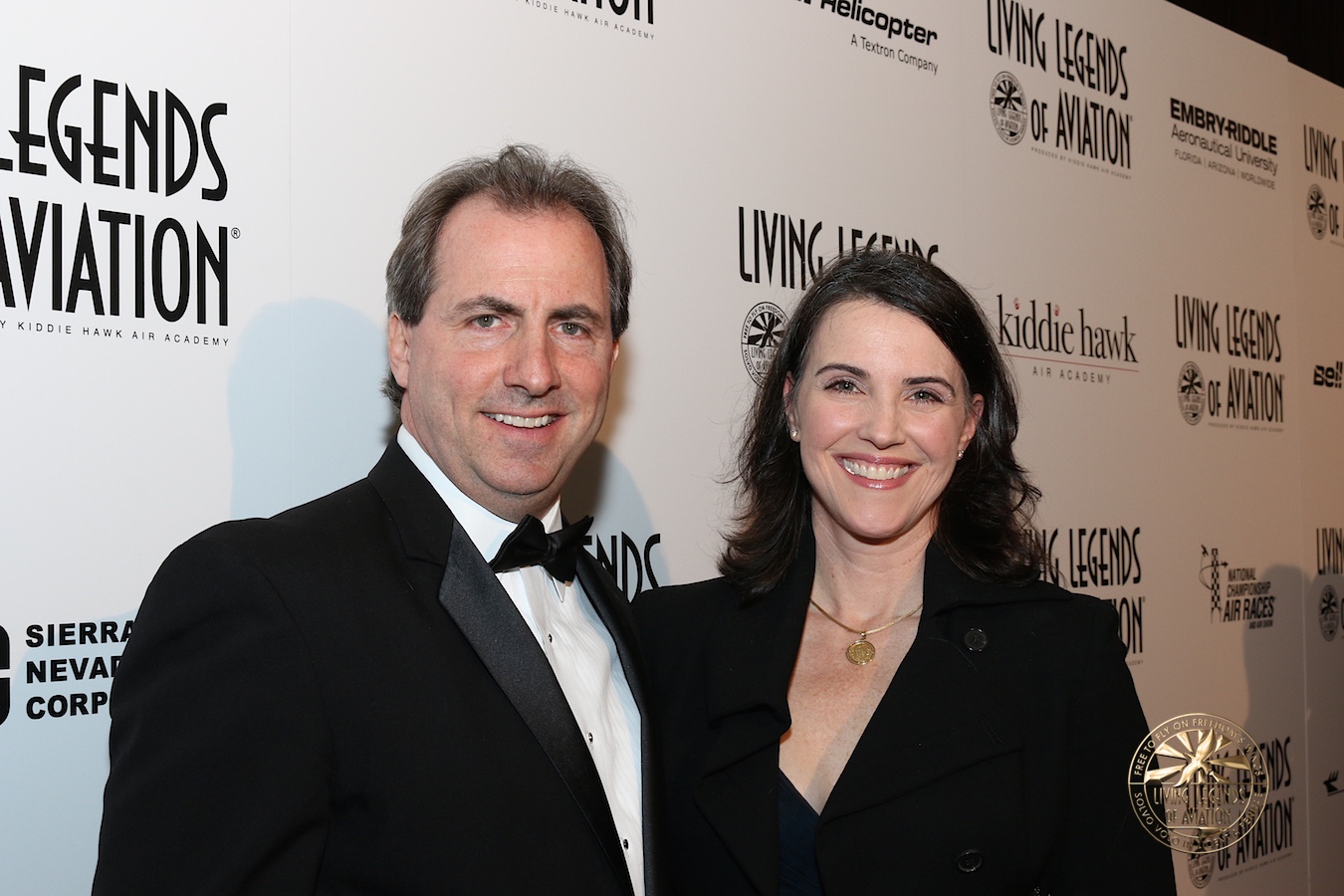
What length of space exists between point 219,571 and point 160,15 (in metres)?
1.35

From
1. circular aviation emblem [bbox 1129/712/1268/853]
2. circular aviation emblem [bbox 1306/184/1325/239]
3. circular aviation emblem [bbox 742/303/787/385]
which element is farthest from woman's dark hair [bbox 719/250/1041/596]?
circular aviation emblem [bbox 1306/184/1325/239]

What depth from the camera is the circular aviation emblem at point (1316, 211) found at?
231 inches

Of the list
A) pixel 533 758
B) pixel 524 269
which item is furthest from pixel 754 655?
pixel 524 269

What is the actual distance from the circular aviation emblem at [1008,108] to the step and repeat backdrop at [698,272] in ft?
0.05

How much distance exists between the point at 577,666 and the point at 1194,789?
126 cm

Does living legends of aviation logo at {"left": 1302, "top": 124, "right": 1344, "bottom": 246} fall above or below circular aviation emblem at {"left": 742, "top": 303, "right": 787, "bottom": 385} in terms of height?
above

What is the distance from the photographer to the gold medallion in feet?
7.48

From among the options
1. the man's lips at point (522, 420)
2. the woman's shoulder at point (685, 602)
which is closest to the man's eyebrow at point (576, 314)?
the man's lips at point (522, 420)

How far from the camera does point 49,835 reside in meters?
2.13

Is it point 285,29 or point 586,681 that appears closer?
point 586,681

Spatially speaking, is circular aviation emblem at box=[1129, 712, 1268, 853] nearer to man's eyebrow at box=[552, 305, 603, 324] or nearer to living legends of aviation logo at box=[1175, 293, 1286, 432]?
man's eyebrow at box=[552, 305, 603, 324]

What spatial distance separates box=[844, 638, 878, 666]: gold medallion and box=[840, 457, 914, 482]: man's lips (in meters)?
0.33

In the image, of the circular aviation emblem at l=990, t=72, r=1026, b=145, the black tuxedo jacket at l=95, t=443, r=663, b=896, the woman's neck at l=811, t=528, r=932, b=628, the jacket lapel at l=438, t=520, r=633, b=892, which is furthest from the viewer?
the circular aviation emblem at l=990, t=72, r=1026, b=145

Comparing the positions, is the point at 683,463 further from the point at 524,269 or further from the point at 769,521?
the point at 524,269
